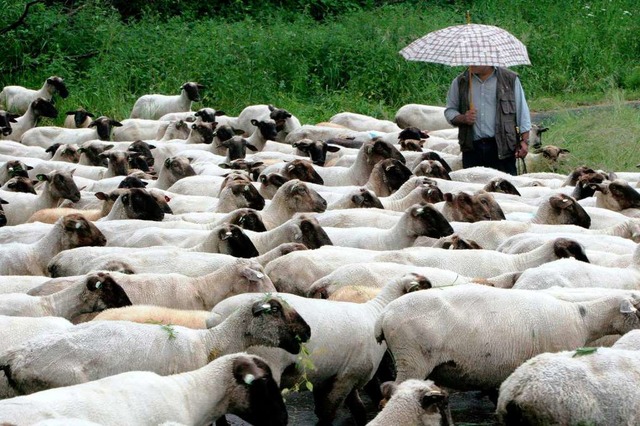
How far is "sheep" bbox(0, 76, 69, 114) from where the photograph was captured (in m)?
21.6

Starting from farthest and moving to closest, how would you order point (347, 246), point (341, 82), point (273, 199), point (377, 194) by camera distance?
point (341, 82), point (377, 194), point (273, 199), point (347, 246)

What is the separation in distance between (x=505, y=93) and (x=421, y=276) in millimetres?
6489

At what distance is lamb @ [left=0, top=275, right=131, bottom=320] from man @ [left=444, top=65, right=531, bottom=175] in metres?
6.91

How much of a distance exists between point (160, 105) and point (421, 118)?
4.35m

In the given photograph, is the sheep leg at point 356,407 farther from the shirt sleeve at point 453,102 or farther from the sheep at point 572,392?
the shirt sleeve at point 453,102

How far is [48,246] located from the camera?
1148 centimetres

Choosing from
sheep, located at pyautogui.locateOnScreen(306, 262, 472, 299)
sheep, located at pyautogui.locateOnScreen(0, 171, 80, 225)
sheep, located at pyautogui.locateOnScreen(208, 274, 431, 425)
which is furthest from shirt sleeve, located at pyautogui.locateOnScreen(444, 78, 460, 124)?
sheep, located at pyautogui.locateOnScreen(208, 274, 431, 425)

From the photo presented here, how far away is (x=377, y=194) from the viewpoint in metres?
14.4

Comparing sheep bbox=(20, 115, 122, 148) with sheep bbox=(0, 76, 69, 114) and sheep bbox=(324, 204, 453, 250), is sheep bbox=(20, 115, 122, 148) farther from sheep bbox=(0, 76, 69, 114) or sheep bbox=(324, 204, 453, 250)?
sheep bbox=(324, 204, 453, 250)

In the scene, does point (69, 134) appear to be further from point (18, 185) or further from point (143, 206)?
point (143, 206)

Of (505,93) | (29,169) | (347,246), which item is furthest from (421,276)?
(29,169)

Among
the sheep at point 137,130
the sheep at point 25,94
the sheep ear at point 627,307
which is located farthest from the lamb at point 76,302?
the sheep at point 25,94

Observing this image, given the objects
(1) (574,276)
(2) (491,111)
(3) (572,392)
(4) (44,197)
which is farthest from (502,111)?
(3) (572,392)

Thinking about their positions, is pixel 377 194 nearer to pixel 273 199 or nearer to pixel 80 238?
pixel 273 199
